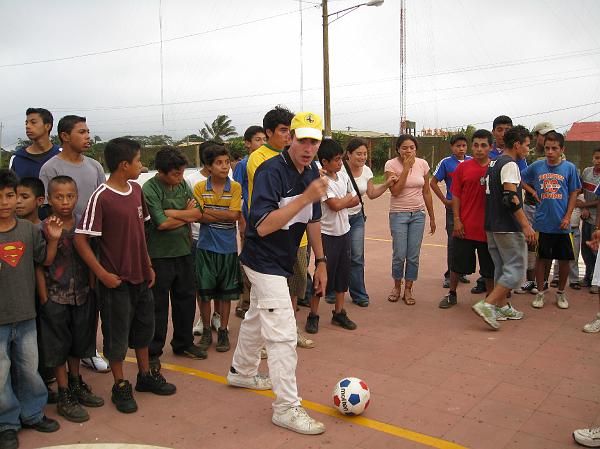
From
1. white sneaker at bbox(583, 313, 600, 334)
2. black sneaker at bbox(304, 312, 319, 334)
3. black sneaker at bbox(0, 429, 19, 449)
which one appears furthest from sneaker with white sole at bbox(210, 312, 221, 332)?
white sneaker at bbox(583, 313, 600, 334)

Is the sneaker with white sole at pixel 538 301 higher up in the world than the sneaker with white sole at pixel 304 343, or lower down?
higher up

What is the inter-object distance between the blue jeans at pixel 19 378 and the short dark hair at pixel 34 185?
958mm

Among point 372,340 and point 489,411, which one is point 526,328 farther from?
point 489,411

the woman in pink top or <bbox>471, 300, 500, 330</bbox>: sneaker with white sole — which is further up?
the woman in pink top

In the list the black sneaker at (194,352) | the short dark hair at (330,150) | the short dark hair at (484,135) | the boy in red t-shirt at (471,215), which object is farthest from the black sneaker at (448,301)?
the black sneaker at (194,352)

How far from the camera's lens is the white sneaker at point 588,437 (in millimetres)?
3635

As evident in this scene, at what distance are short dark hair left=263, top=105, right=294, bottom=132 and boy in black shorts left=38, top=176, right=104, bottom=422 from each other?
171 centimetres

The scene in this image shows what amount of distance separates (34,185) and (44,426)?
1707 millimetres

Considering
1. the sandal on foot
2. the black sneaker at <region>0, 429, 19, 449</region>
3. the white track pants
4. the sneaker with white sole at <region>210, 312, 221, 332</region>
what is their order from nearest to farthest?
the black sneaker at <region>0, 429, 19, 449</region>
the white track pants
the sneaker with white sole at <region>210, 312, 221, 332</region>
the sandal on foot

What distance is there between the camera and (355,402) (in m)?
4.05

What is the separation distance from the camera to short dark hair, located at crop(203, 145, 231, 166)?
17.5ft

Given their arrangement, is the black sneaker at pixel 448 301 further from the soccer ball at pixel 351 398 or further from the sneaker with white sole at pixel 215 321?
the soccer ball at pixel 351 398

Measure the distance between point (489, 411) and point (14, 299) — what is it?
10.9 ft

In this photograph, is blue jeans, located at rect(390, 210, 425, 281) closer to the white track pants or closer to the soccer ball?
the soccer ball
